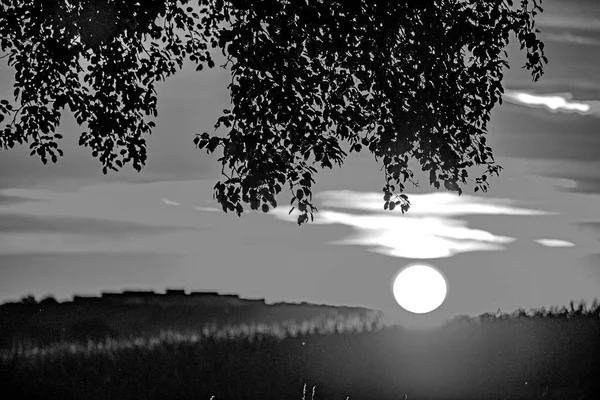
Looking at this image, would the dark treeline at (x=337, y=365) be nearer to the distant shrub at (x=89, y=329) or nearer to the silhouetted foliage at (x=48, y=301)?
the distant shrub at (x=89, y=329)

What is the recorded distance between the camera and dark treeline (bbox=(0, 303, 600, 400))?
51.1 ft

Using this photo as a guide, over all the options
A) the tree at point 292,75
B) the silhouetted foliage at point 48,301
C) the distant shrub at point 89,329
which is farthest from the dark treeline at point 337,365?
the silhouetted foliage at point 48,301

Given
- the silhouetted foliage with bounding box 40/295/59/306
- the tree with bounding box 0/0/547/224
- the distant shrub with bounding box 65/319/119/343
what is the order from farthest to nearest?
the silhouetted foliage with bounding box 40/295/59/306, the distant shrub with bounding box 65/319/119/343, the tree with bounding box 0/0/547/224

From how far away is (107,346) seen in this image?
58.3 feet

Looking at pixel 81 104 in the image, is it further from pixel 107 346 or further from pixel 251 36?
pixel 107 346

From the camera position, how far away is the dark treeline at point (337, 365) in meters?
15.6

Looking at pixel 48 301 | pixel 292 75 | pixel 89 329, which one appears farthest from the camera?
pixel 48 301

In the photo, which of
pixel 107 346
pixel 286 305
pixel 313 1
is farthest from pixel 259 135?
pixel 286 305

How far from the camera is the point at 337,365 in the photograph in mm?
16391

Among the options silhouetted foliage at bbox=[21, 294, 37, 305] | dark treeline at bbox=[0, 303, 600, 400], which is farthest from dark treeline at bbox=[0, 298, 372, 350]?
dark treeline at bbox=[0, 303, 600, 400]

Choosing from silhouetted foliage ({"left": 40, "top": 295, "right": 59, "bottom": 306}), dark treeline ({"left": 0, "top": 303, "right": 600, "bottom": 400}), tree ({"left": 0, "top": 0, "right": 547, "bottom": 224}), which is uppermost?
tree ({"left": 0, "top": 0, "right": 547, "bottom": 224})

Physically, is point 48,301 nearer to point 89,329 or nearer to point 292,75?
point 89,329

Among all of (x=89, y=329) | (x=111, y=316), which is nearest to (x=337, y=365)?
(x=89, y=329)

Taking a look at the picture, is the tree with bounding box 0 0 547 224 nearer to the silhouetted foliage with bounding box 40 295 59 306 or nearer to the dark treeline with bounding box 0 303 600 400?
the dark treeline with bounding box 0 303 600 400
